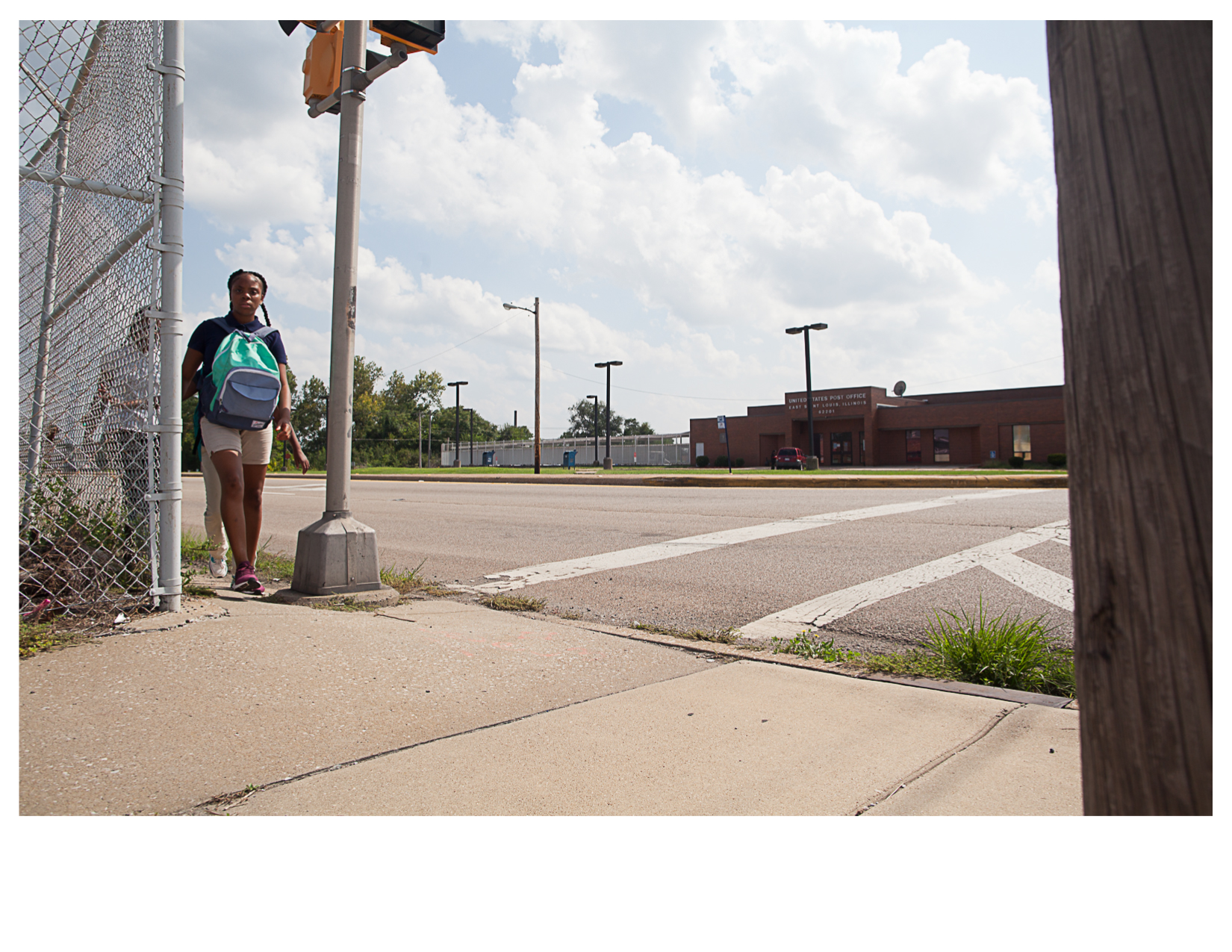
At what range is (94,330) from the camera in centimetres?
424

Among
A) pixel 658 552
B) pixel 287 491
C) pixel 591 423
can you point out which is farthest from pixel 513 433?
pixel 658 552

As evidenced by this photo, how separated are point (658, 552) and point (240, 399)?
4021mm

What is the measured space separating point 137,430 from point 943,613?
467 cm

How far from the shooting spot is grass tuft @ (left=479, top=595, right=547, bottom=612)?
491 centimetres

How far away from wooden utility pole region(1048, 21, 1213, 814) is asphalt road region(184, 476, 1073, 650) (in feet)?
10.2

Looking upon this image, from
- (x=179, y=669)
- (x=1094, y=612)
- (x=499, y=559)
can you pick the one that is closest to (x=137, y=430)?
(x=179, y=669)

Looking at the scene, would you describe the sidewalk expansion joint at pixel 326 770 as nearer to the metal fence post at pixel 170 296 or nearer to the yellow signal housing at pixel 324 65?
the metal fence post at pixel 170 296

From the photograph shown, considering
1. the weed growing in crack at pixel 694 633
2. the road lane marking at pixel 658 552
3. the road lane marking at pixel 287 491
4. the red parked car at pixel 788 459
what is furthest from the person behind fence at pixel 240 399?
the red parked car at pixel 788 459

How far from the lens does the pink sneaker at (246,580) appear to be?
187 inches

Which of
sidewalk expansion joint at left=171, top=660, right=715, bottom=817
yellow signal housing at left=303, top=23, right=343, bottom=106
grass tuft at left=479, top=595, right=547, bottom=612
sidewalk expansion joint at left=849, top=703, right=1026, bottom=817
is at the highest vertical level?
yellow signal housing at left=303, top=23, right=343, bottom=106

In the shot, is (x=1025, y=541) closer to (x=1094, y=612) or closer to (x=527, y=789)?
(x=527, y=789)

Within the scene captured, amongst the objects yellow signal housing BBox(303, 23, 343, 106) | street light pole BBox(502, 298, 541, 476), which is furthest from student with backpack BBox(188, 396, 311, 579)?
street light pole BBox(502, 298, 541, 476)

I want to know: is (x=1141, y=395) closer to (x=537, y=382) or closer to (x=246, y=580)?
(x=246, y=580)

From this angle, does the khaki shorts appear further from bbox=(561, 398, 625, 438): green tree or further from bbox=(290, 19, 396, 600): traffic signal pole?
bbox=(561, 398, 625, 438): green tree
